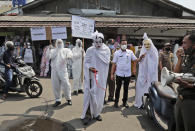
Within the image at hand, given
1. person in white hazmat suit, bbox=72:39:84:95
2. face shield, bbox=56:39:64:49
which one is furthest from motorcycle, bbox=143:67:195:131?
person in white hazmat suit, bbox=72:39:84:95

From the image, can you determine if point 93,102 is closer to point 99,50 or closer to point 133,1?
point 99,50

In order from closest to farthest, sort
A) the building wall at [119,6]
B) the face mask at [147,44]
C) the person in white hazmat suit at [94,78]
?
the person in white hazmat suit at [94,78], the face mask at [147,44], the building wall at [119,6]

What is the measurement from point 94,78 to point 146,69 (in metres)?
1.73

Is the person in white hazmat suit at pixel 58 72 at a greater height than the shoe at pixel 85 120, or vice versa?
the person in white hazmat suit at pixel 58 72

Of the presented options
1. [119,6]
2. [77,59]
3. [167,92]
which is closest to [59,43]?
[77,59]

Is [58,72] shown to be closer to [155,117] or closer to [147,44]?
[147,44]

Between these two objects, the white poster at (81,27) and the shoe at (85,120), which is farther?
the white poster at (81,27)

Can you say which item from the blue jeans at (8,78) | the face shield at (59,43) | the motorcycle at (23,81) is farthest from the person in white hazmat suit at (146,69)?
the blue jeans at (8,78)

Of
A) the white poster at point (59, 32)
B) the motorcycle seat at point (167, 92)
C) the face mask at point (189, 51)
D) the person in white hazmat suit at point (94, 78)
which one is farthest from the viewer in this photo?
the white poster at point (59, 32)

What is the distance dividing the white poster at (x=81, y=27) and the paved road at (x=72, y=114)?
2.37 meters

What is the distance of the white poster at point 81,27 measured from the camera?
249 inches

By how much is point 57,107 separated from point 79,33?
2855 millimetres

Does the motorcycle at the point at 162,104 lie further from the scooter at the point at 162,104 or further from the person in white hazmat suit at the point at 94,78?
the person in white hazmat suit at the point at 94,78

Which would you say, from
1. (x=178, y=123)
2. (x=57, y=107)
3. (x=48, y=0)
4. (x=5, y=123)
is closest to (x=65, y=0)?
(x=48, y=0)
